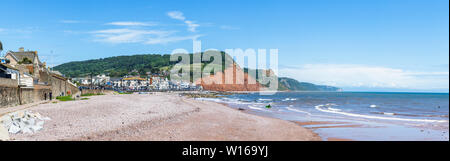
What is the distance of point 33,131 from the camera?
12586mm

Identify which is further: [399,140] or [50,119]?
[50,119]

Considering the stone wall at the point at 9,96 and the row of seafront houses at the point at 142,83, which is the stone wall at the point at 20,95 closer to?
the stone wall at the point at 9,96

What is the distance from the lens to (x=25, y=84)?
2767cm

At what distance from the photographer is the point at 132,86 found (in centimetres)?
15862

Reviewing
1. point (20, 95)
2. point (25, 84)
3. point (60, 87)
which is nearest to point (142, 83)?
point (60, 87)

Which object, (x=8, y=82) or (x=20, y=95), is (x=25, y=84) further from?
(x=8, y=82)

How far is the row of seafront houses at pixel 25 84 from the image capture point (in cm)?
2389

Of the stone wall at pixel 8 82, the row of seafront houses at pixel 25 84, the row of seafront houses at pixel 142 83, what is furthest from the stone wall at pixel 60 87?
the row of seafront houses at pixel 142 83
